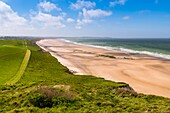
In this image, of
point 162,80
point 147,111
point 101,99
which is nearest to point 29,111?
point 101,99

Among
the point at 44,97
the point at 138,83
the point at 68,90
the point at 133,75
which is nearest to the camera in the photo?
the point at 44,97

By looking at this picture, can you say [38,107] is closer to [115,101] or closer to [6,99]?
[6,99]

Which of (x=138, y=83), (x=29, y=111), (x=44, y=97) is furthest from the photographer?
(x=138, y=83)

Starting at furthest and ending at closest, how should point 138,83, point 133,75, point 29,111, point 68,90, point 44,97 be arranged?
1. point 133,75
2. point 138,83
3. point 68,90
4. point 44,97
5. point 29,111

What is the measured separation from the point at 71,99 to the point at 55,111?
1.75 meters

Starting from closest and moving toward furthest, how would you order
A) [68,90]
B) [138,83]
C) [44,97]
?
[44,97] < [68,90] < [138,83]

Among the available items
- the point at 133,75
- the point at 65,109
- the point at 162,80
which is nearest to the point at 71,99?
the point at 65,109

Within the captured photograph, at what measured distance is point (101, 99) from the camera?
1579 cm

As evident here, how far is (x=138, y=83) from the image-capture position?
35781 mm

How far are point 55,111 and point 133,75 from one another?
30366 millimetres

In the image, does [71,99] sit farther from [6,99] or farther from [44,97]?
[6,99]

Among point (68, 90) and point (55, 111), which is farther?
point (68, 90)

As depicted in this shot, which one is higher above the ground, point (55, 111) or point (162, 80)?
point (55, 111)

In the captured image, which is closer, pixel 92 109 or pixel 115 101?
pixel 92 109
